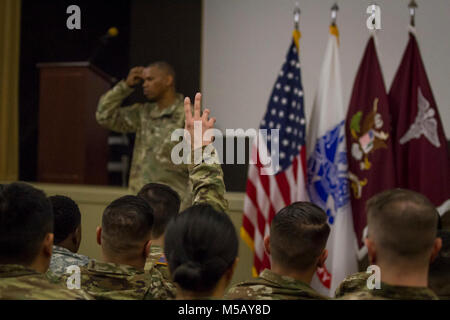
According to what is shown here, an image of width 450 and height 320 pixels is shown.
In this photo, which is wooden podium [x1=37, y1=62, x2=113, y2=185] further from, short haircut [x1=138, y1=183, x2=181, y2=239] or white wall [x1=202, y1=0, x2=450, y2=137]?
short haircut [x1=138, y1=183, x2=181, y2=239]

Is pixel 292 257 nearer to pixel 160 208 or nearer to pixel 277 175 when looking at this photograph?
pixel 160 208

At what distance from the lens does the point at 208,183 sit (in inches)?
52.0

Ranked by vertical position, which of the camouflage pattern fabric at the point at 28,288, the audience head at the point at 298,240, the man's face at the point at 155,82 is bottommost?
the camouflage pattern fabric at the point at 28,288

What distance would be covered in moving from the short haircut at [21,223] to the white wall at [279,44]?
2668 mm

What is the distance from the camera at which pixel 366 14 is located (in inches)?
135

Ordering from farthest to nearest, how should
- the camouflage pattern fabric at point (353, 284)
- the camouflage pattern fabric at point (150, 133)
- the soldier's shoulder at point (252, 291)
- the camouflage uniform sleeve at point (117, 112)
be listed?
the camouflage uniform sleeve at point (117, 112) < the camouflage pattern fabric at point (150, 133) < the camouflage pattern fabric at point (353, 284) < the soldier's shoulder at point (252, 291)

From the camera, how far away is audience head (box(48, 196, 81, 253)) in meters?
1.53

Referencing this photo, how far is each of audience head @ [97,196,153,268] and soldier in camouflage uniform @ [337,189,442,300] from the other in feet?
1.86

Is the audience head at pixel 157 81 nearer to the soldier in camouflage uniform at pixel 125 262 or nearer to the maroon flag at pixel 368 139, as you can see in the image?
the maroon flag at pixel 368 139

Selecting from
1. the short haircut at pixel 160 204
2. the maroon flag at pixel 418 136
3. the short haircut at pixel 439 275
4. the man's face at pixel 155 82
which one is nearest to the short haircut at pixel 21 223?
the short haircut at pixel 160 204

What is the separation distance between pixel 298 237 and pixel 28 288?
0.65 m

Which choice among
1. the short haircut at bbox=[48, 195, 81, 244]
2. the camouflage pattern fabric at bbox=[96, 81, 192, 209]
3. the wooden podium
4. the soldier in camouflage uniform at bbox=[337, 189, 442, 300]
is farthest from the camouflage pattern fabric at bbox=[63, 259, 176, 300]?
the wooden podium

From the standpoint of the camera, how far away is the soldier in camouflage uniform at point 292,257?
3.59 feet

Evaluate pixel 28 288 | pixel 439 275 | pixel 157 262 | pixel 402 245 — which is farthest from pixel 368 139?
pixel 28 288
